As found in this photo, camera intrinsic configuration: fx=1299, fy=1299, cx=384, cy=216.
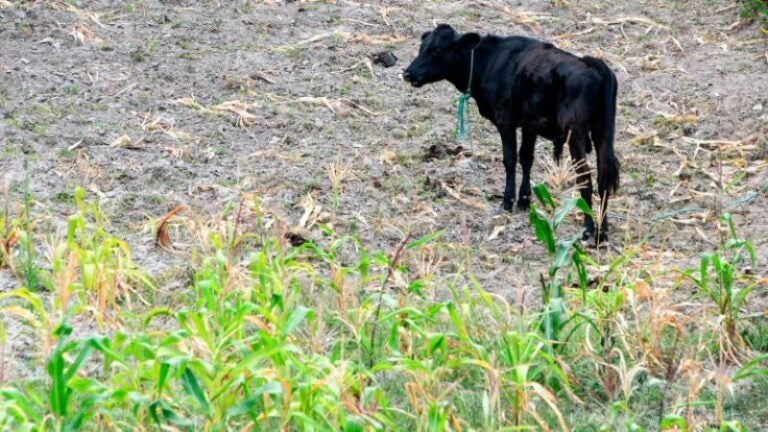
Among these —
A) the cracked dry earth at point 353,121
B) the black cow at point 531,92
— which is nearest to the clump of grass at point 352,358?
the cracked dry earth at point 353,121

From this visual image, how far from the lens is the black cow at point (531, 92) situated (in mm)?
7957

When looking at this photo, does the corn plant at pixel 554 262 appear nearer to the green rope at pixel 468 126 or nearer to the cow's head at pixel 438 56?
the green rope at pixel 468 126

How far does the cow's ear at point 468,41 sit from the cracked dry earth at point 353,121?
2.34 feet

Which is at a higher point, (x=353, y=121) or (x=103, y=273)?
(x=103, y=273)

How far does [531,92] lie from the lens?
8484 millimetres

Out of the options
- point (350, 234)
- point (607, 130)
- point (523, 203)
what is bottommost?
point (523, 203)

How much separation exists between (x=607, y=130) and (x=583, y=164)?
253mm

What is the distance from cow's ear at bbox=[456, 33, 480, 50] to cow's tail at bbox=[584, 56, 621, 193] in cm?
149

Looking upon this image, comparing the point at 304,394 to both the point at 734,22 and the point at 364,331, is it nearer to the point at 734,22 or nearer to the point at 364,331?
the point at 364,331

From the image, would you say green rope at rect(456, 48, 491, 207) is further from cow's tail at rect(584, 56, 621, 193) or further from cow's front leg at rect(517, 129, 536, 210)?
cow's tail at rect(584, 56, 621, 193)

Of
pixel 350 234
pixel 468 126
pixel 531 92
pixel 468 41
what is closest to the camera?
pixel 350 234

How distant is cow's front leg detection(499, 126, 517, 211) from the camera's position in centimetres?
876

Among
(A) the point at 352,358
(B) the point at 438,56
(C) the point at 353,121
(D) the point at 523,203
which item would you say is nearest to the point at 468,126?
(B) the point at 438,56

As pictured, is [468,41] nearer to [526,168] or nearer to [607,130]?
[526,168]
